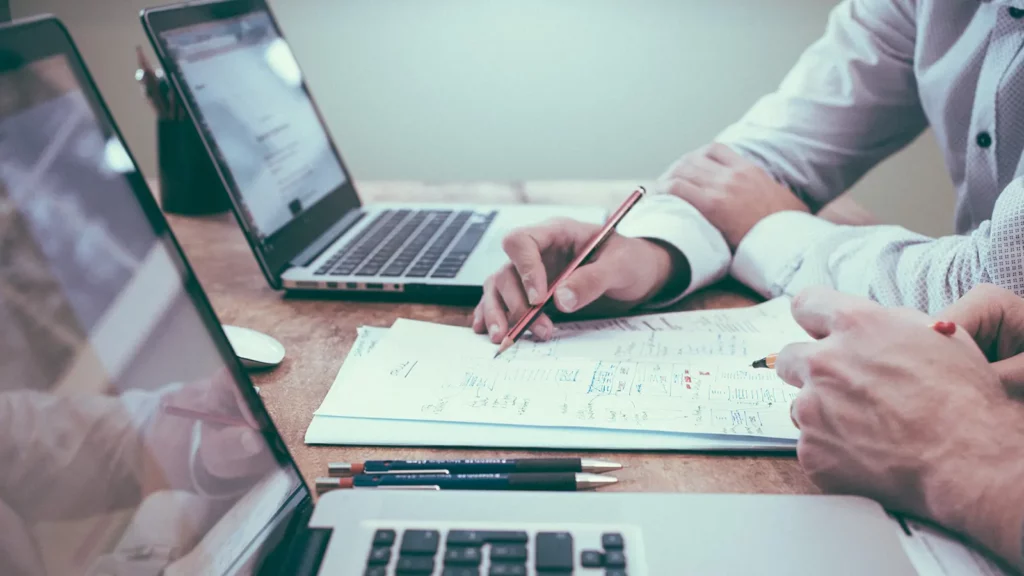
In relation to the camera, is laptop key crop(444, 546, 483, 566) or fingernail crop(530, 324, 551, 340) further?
fingernail crop(530, 324, 551, 340)

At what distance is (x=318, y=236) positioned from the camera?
0.92m

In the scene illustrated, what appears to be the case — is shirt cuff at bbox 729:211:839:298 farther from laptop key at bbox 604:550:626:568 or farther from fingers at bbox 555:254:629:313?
laptop key at bbox 604:550:626:568

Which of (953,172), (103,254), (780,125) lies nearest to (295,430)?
(103,254)

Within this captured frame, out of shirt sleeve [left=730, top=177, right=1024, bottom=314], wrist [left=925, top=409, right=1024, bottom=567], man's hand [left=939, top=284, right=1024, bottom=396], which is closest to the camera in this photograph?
wrist [left=925, top=409, right=1024, bottom=567]

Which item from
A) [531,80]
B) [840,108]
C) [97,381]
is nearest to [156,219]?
[97,381]

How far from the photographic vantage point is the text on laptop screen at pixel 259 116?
79 centimetres

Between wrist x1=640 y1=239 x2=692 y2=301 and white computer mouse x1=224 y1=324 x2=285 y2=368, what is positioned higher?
white computer mouse x1=224 y1=324 x2=285 y2=368

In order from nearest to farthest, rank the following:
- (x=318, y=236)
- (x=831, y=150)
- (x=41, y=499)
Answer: (x=41, y=499) < (x=318, y=236) < (x=831, y=150)

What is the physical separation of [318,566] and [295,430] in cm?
18

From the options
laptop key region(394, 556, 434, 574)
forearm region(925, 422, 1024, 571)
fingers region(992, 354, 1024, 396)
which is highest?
laptop key region(394, 556, 434, 574)

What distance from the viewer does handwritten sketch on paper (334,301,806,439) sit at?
0.54m

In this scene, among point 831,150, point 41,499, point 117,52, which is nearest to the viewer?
point 41,499

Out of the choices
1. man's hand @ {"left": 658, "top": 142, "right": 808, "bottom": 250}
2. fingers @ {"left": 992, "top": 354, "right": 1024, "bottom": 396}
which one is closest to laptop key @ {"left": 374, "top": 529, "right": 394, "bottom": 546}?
fingers @ {"left": 992, "top": 354, "right": 1024, "bottom": 396}

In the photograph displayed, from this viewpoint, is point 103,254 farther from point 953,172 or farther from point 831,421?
point 953,172
